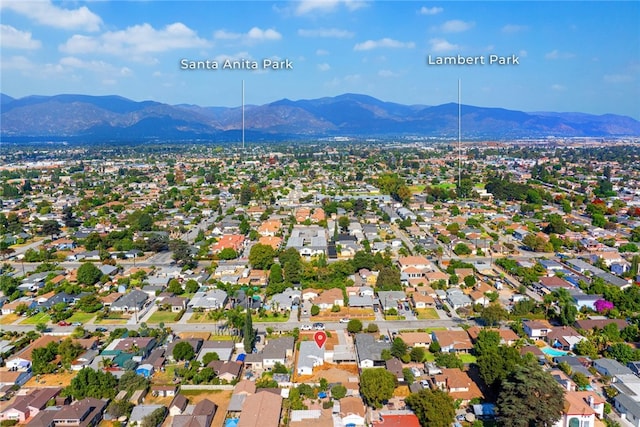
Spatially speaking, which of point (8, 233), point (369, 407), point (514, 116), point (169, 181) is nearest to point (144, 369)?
point (369, 407)

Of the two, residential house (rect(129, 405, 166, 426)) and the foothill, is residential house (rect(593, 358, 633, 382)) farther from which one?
residential house (rect(129, 405, 166, 426))

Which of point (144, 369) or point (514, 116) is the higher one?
point (514, 116)

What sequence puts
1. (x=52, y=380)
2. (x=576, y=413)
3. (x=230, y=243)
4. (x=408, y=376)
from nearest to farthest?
1. (x=576, y=413)
2. (x=408, y=376)
3. (x=52, y=380)
4. (x=230, y=243)

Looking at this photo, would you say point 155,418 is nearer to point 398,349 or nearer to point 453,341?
point 398,349

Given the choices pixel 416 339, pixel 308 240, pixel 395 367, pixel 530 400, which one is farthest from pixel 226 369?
pixel 308 240

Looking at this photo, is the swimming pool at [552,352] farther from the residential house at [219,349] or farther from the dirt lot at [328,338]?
the residential house at [219,349]

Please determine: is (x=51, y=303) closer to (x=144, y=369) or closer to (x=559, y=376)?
(x=144, y=369)

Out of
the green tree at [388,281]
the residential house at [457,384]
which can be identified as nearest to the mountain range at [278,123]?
the green tree at [388,281]
